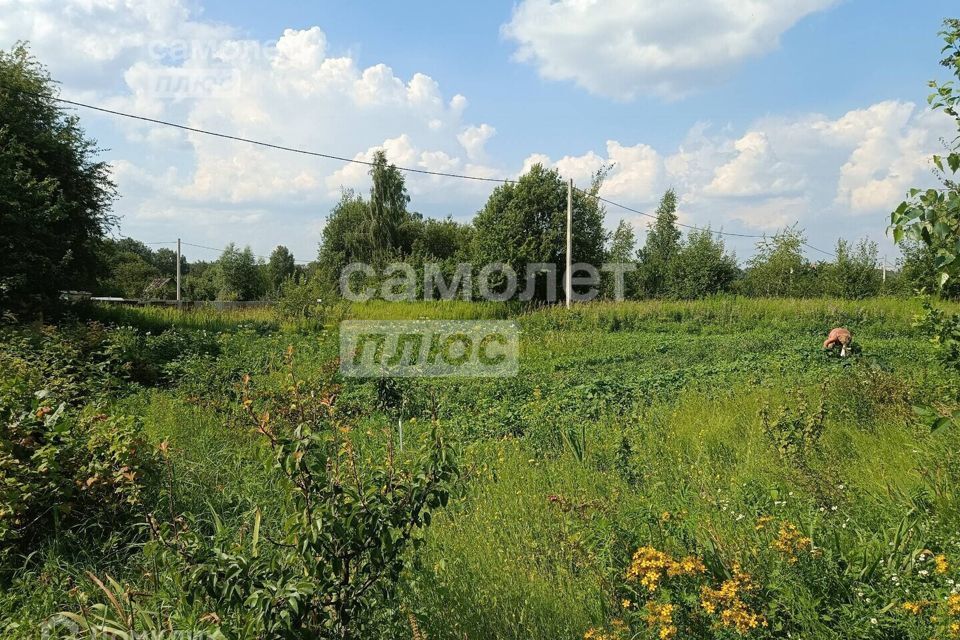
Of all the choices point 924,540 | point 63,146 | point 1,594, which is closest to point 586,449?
point 924,540

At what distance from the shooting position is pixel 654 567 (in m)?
2.21

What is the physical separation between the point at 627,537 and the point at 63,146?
1537 cm

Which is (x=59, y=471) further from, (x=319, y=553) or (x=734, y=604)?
(x=734, y=604)

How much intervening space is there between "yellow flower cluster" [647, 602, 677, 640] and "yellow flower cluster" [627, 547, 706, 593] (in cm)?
6

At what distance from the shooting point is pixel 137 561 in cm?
308

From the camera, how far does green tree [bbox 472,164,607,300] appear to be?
22.3 m

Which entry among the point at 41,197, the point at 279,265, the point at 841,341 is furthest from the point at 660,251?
the point at 279,265

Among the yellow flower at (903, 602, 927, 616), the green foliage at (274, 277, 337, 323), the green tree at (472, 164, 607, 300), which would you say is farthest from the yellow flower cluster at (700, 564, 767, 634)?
the green tree at (472, 164, 607, 300)

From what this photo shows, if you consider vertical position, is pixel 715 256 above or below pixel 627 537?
above

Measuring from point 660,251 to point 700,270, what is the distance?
3.26m

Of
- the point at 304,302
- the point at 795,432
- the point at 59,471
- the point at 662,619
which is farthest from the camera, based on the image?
the point at 304,302

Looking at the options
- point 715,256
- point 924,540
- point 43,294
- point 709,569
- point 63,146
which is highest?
point 63,146

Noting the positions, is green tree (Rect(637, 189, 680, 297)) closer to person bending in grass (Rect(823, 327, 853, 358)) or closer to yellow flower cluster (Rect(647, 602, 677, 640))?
person bending in grass (Rect(823, 327, 853, 358))

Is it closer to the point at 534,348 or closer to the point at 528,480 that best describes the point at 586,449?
the point at 528,480
